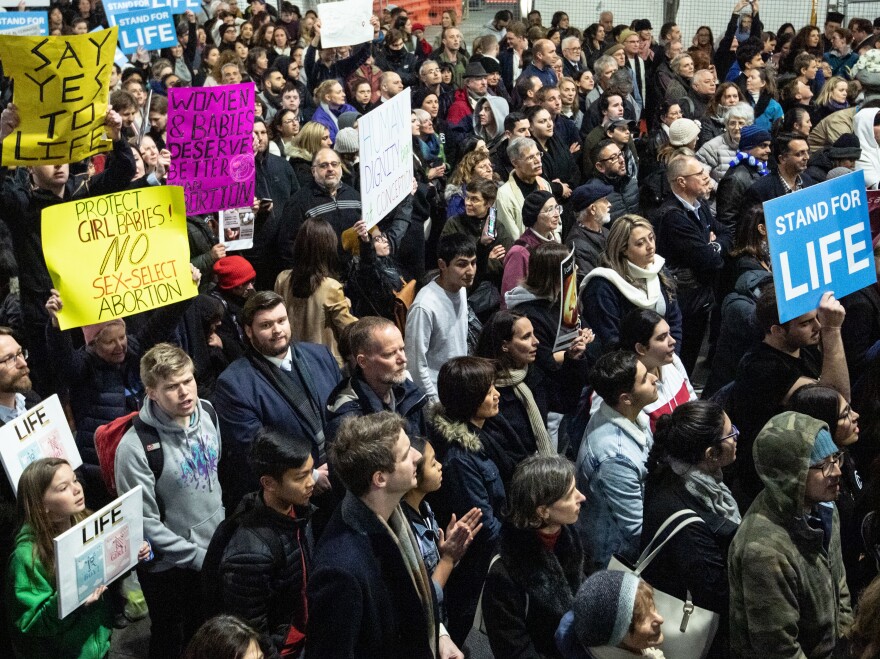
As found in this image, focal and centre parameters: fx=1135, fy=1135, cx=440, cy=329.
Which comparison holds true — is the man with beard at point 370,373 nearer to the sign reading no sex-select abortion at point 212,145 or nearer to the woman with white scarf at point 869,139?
the sign reading no sex-select abortion at point 212,145

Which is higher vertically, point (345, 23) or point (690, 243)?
point (345, 23)

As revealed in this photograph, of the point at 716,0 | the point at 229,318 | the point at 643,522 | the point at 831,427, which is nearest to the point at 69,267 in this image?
the point at 229,318

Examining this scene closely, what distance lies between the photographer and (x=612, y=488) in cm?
473

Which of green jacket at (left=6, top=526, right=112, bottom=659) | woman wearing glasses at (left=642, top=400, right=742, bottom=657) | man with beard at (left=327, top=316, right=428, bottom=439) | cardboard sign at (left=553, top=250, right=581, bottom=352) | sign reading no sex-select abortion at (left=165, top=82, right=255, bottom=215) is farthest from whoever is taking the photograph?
sign reading no sex-select abortion at (left=165, top=82, right=255, bottom=215)

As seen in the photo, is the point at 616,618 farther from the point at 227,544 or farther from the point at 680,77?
the point at 680,77

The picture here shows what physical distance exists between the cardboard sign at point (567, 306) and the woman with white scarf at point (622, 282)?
393 mm

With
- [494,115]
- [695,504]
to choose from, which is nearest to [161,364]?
[695,504]

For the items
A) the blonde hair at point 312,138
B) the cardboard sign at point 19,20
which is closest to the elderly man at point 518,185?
the blonde hair at point 312,138

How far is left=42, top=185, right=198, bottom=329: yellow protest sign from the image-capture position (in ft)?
18.4

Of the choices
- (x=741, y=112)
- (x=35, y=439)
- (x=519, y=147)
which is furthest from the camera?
(x=741, y=112)

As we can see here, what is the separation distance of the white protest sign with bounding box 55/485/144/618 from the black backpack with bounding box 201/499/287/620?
0.42 metres

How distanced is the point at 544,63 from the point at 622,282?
7081 millimetres

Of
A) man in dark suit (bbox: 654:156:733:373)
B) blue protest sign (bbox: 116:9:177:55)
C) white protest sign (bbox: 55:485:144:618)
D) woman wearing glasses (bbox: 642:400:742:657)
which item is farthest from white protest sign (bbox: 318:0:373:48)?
woman wearing glasses (bbox: 642:400:742:657)

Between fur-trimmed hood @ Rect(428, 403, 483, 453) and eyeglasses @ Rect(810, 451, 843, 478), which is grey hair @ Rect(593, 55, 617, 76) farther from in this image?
eyeglasses @ Rect(810, 451, 843, 478)
